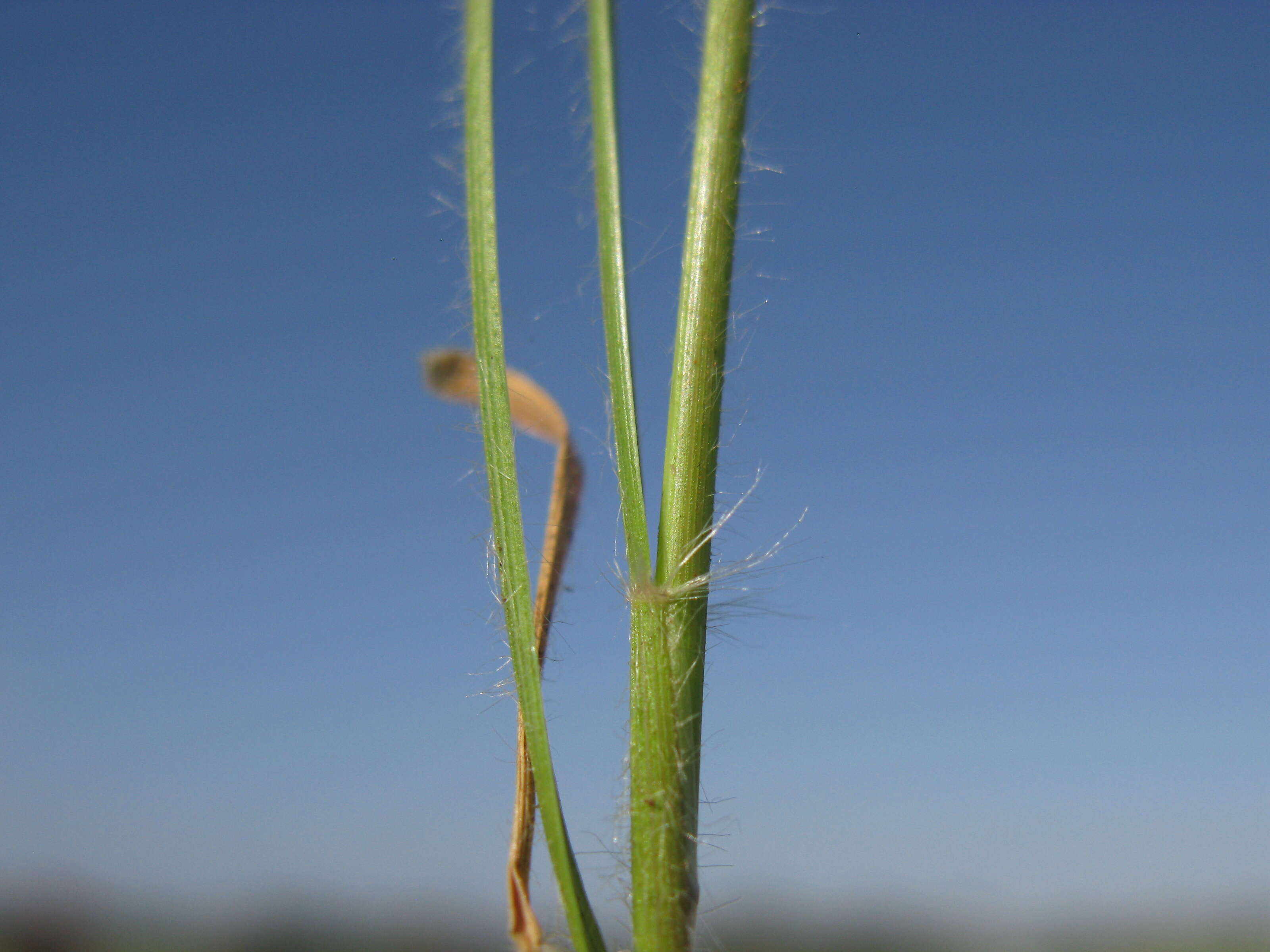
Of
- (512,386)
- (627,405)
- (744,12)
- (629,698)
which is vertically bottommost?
(629,698)

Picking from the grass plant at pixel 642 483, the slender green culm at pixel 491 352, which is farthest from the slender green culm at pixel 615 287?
the slender green culm at pixel 491 352

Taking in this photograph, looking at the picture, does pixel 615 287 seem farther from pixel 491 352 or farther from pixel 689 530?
pixel 689 530

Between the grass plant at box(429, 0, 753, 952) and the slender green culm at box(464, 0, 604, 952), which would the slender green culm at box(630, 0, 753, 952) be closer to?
the grass plant at box(429, 0, 753, 952)

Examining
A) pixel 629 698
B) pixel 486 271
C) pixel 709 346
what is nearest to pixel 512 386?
pixel 486 271

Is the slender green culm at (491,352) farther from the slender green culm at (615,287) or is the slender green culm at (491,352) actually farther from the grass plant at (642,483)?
the slender green culm at (615,287)

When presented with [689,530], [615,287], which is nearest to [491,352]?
[615,287]

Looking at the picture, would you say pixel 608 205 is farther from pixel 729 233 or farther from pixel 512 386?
pixel 512 386

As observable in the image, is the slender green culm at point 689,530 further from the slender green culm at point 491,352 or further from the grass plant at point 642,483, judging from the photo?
the slender green culm at point 491,352
